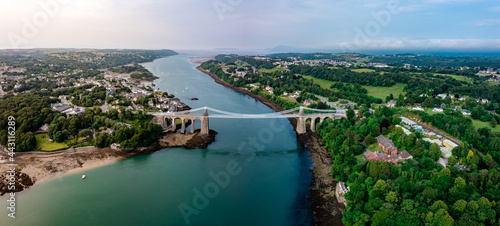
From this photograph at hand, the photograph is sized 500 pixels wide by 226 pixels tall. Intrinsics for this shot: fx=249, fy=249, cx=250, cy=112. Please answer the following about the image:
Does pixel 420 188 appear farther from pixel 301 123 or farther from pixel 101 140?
pixel 101 140

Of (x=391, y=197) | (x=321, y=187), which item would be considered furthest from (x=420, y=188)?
(x=321, y=187)

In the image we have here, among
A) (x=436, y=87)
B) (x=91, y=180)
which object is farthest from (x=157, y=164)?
(x=436, y=87)

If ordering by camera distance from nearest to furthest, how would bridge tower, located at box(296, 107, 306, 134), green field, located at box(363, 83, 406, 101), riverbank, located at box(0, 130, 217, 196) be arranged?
1. riverbank, located at box(0, 130, 217, 196)
2. bridge tower, located at box(296, 107, 306, 134)
3. green field, located at box(363, 83, 406, 101)

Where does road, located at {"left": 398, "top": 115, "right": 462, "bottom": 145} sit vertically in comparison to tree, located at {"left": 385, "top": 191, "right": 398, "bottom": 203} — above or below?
above

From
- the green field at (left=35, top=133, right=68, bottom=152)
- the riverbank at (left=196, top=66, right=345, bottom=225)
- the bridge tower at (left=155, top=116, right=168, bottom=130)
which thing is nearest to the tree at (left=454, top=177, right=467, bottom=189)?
the riverbank at (left=196, top=66, right=345, bottom=225)

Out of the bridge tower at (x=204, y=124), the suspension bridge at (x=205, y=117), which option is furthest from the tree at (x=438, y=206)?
the bridge tower at (x=204, y=124)

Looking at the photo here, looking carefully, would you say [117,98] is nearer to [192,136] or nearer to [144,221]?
[192,136]

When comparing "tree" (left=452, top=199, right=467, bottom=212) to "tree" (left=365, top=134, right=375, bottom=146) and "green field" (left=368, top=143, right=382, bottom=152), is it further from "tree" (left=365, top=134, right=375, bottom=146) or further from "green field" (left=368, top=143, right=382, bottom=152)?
"tree" (left=365, top=134, right=375, bottom=146)
